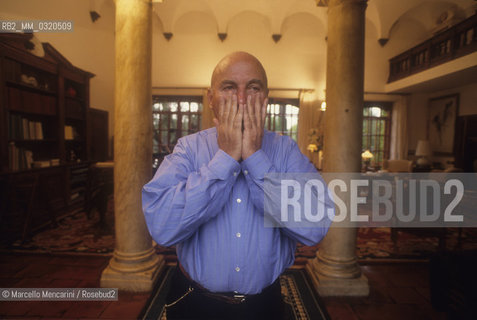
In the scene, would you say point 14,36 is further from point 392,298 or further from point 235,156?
point 392,298

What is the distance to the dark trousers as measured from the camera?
3.73 feet

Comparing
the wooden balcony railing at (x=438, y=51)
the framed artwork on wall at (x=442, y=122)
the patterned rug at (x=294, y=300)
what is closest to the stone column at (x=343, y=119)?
the patterned rug at (x=294, y=300)

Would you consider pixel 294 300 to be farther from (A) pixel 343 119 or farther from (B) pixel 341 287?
(A) pixel 343 119

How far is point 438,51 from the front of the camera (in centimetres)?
684

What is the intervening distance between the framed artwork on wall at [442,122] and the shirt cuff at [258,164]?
357 inches

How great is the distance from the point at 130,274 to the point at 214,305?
5.74 ft

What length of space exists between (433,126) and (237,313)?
31.8ft

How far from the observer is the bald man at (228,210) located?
988mm

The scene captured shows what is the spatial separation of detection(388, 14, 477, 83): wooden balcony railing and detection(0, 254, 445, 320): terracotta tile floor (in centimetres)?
531

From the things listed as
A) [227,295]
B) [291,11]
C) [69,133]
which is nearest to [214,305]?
[227,295]

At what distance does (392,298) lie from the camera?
261cm

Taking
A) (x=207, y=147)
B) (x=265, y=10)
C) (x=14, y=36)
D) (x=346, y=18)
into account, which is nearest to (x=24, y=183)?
(x=14, y=36)

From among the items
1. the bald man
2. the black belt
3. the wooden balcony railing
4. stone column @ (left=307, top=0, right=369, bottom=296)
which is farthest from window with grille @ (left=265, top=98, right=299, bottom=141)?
the black belt

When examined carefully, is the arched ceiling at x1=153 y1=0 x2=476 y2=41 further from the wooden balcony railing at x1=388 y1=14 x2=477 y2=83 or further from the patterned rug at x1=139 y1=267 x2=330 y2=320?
the patterned rug at x1=139 y1=267 x2=330 y2=320
